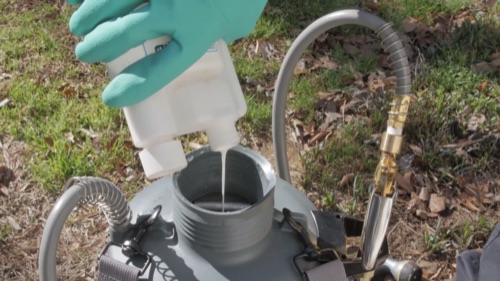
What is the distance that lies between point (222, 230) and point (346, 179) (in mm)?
1113

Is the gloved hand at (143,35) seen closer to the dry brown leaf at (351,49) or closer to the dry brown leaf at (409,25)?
the dry brown leaf at (351,49)

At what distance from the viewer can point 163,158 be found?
43.8 inches

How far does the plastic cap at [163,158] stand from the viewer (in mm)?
1108

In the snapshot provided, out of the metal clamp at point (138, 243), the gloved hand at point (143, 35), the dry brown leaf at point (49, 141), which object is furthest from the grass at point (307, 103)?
the gloved hand at point (143, 35)

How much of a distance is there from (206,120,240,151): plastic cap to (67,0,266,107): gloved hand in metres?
0.16

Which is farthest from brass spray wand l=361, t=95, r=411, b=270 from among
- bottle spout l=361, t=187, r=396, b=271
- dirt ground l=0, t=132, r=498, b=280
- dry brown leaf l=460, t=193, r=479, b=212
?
dry brown leaf l=460, t=193, r=479, b=212

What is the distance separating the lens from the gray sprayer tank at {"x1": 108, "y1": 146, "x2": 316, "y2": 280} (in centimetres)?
114

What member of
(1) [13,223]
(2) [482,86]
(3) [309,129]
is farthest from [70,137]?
(2) [482,86]

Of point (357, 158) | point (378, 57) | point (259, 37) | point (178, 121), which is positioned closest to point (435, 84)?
point (378, 57)

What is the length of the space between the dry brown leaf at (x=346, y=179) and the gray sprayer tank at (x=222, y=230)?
0.86 m

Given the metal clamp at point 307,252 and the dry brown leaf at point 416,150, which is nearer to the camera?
the metal clamp at point 307,252

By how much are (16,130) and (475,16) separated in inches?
86.2

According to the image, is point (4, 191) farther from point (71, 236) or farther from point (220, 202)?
point (220, 202)

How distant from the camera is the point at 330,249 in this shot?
1299 mm
